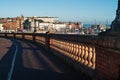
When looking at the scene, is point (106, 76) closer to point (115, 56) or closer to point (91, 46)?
point (115, 56)

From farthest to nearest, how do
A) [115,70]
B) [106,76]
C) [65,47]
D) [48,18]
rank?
[48,18], [65,47], [106,76], [115,70]

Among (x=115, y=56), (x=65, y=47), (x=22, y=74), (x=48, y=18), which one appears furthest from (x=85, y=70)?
(x=48, y=18)

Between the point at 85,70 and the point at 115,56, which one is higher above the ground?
the point at 115,56

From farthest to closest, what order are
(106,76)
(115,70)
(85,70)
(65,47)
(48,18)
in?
1. (48,18)
2. (65,47)
3. (85,70)
4. (106,76)
5. (115,70)

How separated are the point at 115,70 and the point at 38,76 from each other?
575 cm

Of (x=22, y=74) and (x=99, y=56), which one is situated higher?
(x=99, y=56)

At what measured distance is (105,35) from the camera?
9.58 m

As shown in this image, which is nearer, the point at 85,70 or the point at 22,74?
the point at 85,70

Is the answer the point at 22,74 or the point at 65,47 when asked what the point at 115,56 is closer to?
the point at 22,74

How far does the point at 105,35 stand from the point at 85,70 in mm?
4637

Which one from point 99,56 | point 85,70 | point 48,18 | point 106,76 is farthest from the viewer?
point 48,18

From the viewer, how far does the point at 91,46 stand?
1288 centimetres

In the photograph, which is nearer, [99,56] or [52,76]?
[99,56]

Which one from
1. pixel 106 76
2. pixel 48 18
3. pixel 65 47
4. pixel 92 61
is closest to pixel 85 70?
pixel 92 61
